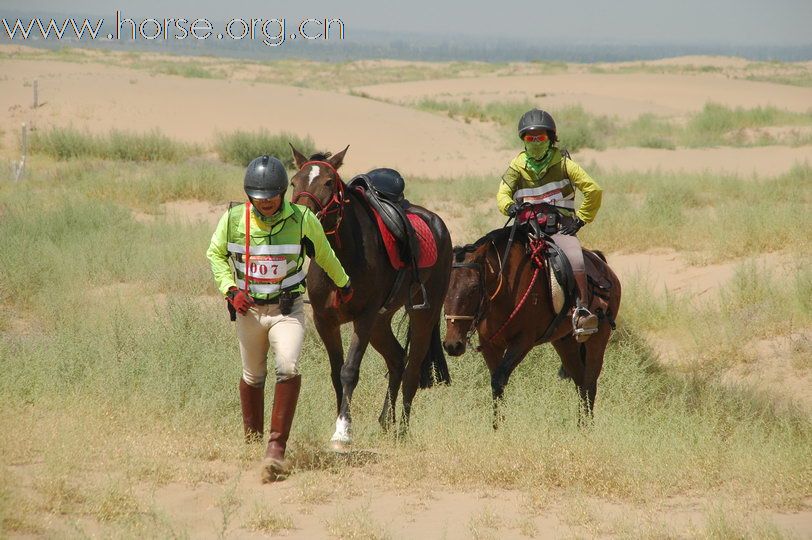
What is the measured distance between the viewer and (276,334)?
20.5 feet

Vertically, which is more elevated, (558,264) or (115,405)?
(558,264)

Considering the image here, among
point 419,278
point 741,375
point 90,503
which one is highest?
point 419,278

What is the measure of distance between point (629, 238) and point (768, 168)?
36.1 ft

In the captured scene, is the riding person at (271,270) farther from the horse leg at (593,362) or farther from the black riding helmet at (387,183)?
the horse leg at (593,362)

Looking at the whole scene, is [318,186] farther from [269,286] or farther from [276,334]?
[276,334]

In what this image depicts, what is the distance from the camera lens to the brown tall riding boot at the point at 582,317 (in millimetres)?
8398

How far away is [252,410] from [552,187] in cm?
339

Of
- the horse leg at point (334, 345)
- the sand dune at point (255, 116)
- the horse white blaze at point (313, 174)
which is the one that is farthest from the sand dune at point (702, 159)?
the horse white blaze at point (313, 174)

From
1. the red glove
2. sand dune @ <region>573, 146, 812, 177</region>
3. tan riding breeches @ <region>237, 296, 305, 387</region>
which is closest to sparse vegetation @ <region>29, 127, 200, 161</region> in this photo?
sand dune @ <region>573, 146, 812, 177</region>

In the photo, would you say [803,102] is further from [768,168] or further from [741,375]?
[741,375]

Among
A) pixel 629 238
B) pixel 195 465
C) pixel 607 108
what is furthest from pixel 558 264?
pixel 607 108

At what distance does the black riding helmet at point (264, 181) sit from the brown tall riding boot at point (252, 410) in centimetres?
133

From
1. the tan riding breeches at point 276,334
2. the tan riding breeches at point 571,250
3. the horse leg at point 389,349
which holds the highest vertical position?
the tan riding breeches at point 571,250

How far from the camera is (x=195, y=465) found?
6.30 meters
